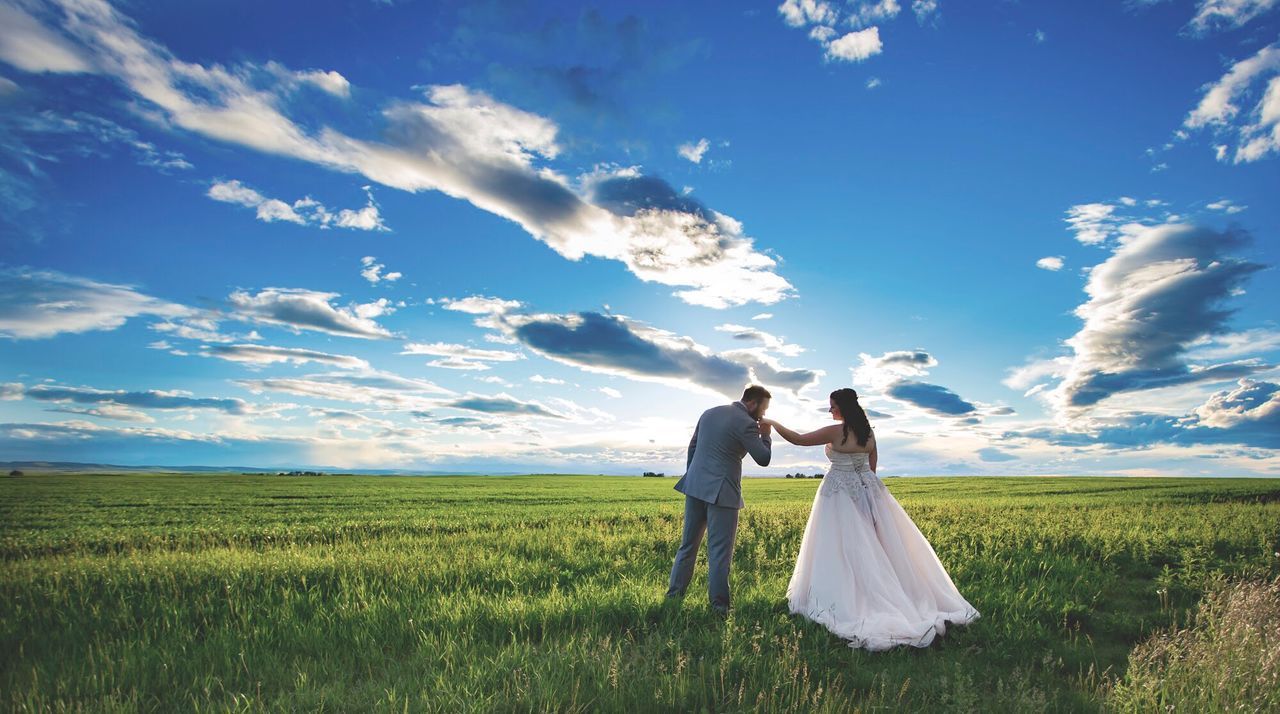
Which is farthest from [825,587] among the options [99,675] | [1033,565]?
[99,675]

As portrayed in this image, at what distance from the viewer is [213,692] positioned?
5.79 m

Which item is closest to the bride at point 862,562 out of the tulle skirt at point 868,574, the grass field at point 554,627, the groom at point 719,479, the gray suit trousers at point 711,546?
the tulle skirt at point 868,574

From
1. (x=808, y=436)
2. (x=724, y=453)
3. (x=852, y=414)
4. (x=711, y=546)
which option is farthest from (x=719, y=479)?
(x=852, y=414)

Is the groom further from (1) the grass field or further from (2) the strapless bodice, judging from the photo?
(2) the strapless bodice

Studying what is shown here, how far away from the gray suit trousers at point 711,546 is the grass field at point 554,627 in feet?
1.19

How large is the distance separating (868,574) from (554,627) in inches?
160

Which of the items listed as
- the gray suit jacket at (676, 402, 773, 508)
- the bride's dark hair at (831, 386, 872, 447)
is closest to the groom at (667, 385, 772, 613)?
the gray suit jacket at (676, 402, 773, 508)

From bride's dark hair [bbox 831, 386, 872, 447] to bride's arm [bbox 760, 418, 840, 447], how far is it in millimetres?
187

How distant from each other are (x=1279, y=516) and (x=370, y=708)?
26366 mm

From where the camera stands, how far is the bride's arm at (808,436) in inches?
347

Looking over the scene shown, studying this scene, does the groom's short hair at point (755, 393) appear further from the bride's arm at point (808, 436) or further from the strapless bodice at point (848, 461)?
the strapless bodice at point (848, 461)

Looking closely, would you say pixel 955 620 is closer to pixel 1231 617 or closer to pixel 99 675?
pixel 1231 617

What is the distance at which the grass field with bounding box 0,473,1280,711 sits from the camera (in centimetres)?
545

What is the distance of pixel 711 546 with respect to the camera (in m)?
8.38
